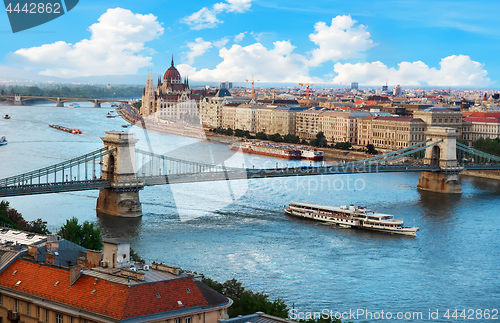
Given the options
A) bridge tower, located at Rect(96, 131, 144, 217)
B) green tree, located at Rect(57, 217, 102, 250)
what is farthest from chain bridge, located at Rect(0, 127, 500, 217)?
green tree, located at Rect(57, 217, 102, 250)

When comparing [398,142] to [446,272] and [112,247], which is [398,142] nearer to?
[446,272]

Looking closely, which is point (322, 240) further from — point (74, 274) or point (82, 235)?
point (74, 274)

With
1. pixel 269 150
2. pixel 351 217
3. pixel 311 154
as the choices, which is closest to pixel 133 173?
pixel 351 217

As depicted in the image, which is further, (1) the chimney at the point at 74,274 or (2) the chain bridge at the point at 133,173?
(2) the chain bridge at the point at 133,173

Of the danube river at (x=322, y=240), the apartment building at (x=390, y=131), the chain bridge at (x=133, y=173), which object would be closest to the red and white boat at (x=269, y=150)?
the apartment building at (x=390, y=131)

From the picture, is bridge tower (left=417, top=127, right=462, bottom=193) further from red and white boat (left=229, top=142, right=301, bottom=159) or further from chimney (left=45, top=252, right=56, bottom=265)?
chimney (left=45, top=252, right=56, bottom=265)

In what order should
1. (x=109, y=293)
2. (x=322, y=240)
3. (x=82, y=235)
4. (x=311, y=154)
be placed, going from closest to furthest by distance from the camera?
1. (x=109, y=293)
2. (x=82, y=235)
3. (x=322, y=240)
4. (x=311, y=154)

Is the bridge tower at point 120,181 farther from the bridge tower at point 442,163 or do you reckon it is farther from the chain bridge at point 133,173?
the bridge tower at point 442,163
